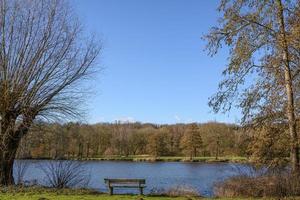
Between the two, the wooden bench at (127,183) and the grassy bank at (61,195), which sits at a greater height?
the wooden bench at (127,183)

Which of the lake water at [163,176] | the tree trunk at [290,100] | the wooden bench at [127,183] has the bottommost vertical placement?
the lake water at [163,176]

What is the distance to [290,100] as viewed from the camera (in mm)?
17312

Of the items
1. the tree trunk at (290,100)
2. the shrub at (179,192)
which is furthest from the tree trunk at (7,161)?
the tree trunk at (290,100)

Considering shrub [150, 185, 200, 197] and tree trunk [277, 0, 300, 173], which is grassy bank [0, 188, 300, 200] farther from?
tree trunk [277, 0, 300, 173]

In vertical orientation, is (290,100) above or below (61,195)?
above

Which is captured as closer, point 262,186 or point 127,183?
point 262,186

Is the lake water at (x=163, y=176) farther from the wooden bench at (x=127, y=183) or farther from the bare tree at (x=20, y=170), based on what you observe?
the wooden bench at (x=127, y=183)

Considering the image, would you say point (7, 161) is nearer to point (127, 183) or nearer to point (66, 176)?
point (66, 176)

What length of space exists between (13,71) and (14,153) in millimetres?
4154

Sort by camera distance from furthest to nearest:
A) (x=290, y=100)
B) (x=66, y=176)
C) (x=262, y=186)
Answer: (x=66, y=176), (x=290, y=100), (x=262, y=186)

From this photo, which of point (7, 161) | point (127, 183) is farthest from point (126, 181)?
point (7, 161)

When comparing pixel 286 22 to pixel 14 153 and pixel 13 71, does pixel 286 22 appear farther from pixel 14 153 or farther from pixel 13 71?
pixel 14 153

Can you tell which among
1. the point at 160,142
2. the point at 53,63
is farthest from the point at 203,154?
the point at 53,63

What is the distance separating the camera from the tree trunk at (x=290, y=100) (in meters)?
16.7
